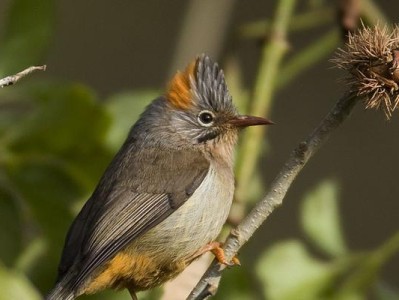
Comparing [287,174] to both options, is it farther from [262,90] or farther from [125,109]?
[125,109]

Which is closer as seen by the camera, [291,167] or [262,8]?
[291,167]

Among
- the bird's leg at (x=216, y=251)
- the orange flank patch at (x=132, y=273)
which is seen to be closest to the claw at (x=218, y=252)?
the bird's leg at (x=216, y=251)

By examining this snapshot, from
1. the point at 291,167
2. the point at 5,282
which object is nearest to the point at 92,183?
the point at 5,282

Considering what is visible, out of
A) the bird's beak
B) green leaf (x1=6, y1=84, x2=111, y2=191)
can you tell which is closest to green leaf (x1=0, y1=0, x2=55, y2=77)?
green leaf (x1=6, y1=84, x2=111, y2=191)

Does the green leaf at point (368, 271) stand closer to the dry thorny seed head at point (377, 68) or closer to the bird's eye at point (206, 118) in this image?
the bird's eye at point (206, 118)

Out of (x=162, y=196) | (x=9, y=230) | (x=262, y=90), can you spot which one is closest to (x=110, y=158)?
(x=162, y=196)

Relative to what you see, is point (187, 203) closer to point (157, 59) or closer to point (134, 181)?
point (134, 181)
